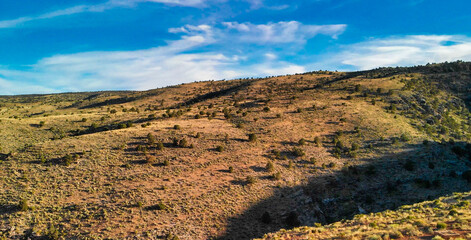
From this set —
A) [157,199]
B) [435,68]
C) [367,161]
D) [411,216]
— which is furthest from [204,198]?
[435,68]

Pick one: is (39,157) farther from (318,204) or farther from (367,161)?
(367,161)

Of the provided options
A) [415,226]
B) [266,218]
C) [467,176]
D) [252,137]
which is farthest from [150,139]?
[467,176]

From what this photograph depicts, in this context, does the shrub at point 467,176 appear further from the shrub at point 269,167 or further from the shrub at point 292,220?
the shrub at point 269,167

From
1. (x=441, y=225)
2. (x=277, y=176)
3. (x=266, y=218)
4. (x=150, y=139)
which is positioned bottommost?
(x=266, y=218)

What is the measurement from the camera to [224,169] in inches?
1415

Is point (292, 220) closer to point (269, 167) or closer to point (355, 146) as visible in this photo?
point (269, 167)

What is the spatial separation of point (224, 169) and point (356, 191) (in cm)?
1935

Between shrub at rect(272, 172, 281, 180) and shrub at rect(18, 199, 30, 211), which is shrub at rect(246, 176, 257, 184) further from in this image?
shrub at rect(18, 199, 30, 211)

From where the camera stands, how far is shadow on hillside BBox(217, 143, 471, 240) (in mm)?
27828

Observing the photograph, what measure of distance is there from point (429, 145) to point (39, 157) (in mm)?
66265

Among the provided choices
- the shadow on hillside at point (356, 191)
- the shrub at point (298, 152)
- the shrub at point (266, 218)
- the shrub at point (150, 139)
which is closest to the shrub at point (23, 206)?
the shrub at point (150, 139)

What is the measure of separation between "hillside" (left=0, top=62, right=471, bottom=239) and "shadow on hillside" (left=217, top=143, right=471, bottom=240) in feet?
0.53

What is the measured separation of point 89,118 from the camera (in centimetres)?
5847

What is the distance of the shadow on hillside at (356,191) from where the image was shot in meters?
27.8
